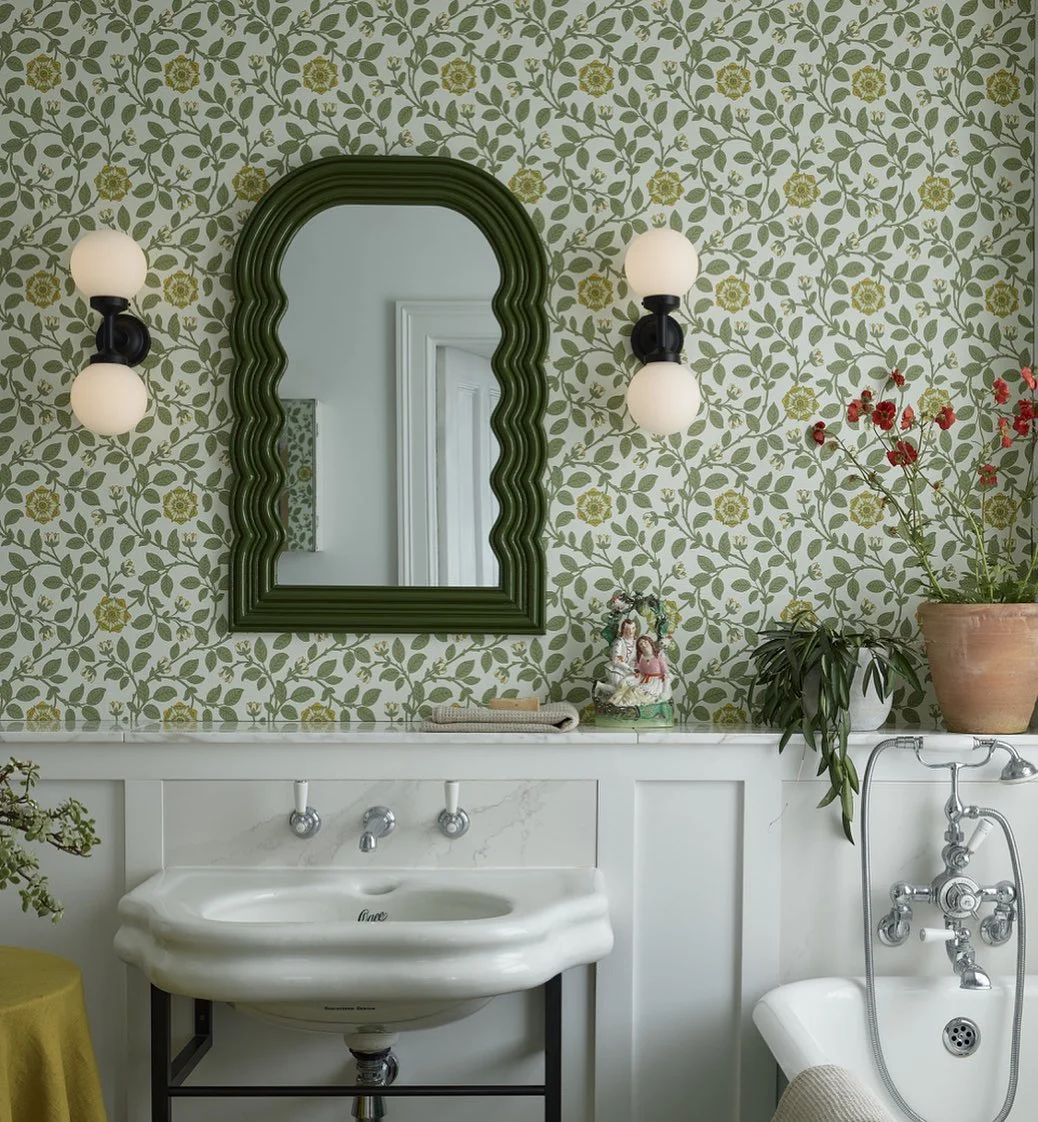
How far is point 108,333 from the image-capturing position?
2186 millimetres

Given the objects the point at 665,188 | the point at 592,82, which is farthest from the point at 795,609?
the point at 592,82

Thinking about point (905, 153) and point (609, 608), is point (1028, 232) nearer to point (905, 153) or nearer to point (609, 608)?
point (905, 153)

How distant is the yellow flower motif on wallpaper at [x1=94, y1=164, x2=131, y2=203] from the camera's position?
7.53ft

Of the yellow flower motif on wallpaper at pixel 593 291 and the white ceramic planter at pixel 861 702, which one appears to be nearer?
the white ceramic planter at pixel 861 702

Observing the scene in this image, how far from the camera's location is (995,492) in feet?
7.60

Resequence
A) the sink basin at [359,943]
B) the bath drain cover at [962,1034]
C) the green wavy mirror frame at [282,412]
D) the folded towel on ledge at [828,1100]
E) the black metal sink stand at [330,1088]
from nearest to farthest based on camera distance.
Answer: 1. the folded towel on ledge at [828,1100]
2. the sink basin at [359,943]
3. the black metal sink stand at [330,1088]
4. the bath drain cover at [962,1034]
5. the green wavy mirror frame at [282,412]

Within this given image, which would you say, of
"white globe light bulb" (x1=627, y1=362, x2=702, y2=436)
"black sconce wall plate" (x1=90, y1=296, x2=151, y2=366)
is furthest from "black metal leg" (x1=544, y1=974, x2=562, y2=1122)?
"black sconce wall plate" (x1=90, y1=296, x2=151, y2=366)

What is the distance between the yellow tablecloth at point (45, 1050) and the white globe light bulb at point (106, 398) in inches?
38.1

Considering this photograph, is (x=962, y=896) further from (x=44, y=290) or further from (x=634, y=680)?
(x=44, y=290)

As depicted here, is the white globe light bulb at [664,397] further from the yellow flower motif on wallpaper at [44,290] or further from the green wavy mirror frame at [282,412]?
the yellow flower motif on wallpaper at [44,290]

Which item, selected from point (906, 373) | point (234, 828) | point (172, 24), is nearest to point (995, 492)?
point (906, 373)

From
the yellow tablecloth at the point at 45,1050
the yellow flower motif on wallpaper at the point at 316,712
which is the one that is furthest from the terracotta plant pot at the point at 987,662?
the yellow tablecloth at the point at 45,1050

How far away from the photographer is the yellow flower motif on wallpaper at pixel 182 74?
2.29 metres

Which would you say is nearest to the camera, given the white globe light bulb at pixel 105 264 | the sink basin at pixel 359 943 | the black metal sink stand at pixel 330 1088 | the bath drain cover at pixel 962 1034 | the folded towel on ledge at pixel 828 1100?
the folded towel on ledge at pixel 828 1100
